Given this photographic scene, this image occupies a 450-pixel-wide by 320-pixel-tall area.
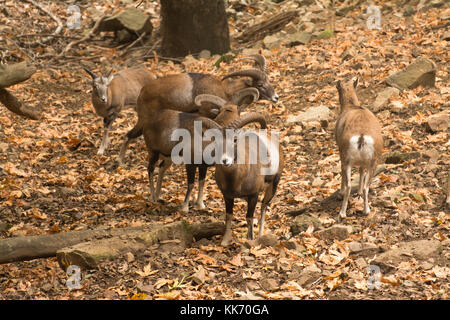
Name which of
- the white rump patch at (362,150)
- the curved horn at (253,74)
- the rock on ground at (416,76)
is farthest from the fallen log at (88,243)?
the rock on ground at (416,76)

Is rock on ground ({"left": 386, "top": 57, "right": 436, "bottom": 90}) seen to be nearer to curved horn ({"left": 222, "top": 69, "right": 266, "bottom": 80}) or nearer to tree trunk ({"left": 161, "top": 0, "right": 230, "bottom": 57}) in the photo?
curved horn ({"left": 222, "top": 69, "right": 266, "bottom": 80})

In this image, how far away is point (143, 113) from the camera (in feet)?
38.9

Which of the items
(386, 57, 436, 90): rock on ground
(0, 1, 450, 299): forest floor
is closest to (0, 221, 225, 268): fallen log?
(0, 1, 450, 299): forest floor

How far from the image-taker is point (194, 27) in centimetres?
1705

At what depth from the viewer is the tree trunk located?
16891 mm

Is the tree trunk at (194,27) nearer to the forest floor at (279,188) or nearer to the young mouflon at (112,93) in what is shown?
the forest floor at (279,188)

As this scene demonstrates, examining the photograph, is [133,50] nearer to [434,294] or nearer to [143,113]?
[143,113]

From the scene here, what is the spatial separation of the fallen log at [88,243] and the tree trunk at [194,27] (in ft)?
32.7

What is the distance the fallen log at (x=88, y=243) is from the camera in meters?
7.02

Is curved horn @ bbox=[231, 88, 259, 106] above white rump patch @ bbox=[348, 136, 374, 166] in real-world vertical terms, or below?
above

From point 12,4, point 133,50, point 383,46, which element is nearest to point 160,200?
point 383,46

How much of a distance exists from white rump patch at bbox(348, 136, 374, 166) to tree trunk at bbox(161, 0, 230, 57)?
934 centimetres

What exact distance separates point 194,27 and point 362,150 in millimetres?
9688

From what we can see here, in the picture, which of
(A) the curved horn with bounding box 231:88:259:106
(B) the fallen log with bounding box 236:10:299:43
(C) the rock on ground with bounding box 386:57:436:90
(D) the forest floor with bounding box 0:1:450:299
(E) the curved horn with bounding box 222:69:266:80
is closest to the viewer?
(D) the forest floor with bounding box 0:1:450:299
